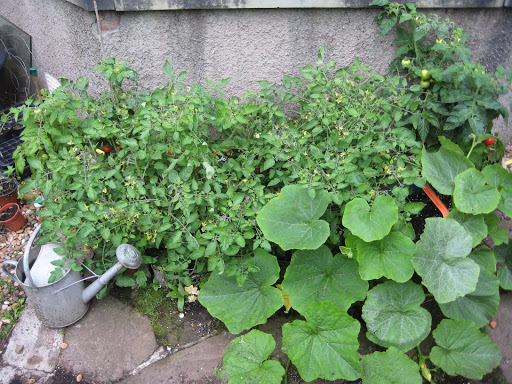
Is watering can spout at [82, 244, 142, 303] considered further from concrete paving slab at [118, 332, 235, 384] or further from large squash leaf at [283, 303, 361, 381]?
large squash leaf at [283, 303, 361, 381]

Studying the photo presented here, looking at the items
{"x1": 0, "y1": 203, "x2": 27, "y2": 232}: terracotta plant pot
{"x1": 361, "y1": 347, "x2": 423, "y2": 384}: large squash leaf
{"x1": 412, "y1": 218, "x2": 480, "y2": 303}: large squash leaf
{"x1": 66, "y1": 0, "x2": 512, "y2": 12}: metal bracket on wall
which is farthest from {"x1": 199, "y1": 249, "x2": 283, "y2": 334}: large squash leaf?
{"x1": 0, "y1": 203, "x2": 27, "y2": 232}: terracotta plant pot

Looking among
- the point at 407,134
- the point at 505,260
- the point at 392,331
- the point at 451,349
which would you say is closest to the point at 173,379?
the point at 392,331

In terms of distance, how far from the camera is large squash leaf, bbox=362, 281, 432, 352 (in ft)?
7.75

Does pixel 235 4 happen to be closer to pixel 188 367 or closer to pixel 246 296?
pixel 246 296

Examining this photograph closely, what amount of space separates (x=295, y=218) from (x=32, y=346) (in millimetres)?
1714

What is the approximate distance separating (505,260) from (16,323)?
10.1 feet

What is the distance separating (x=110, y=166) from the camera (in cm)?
262

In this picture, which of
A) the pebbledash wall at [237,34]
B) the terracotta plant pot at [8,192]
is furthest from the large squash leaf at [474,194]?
the terracotta plant pot at [8,192]

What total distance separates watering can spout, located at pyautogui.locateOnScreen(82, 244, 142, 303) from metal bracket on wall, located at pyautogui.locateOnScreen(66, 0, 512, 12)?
4.68ft

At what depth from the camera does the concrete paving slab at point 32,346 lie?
8.09 feet

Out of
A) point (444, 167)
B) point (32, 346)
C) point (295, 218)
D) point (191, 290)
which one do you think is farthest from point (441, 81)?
point (32, 346)

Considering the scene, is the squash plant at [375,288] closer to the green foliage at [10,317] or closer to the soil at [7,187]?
the green foliage at [10,317]

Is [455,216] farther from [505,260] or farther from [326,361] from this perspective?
[326,361]

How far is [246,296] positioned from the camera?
2.53 metres
